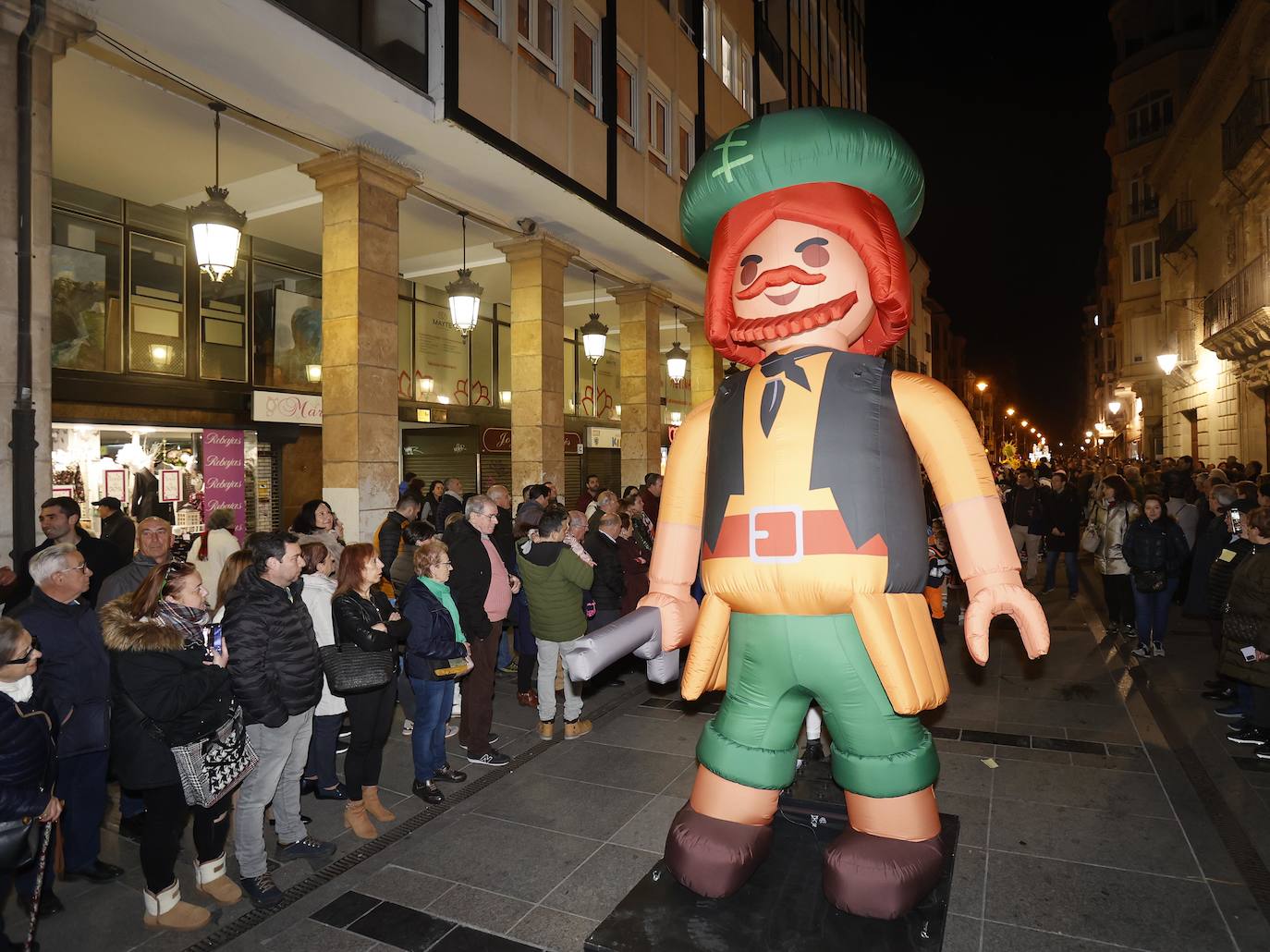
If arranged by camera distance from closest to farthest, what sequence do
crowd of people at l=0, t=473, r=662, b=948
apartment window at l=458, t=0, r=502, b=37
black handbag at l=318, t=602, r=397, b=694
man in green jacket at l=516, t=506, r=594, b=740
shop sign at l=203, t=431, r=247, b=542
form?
crowd of people at l=0, t=473, r=662, b=948 < black handbag at l=318, t=602, r=397, b=694 < man in green jacket at l=516, t=506, r=594, b=740 < apartment window at l=458, t=0, r=502, b=37 < shop sign at l=203, t=431, r=247, b=542

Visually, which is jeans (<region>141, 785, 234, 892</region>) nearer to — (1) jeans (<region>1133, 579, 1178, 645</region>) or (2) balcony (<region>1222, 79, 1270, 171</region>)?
(1) jeans (<region>1133, 579, 1178, 645</region>)

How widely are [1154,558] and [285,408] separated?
11.6 meters

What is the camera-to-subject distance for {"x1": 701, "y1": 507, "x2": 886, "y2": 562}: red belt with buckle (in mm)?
2834

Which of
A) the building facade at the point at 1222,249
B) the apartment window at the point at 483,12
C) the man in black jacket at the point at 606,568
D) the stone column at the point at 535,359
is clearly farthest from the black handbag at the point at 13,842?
the building facade at the point at 1222,249

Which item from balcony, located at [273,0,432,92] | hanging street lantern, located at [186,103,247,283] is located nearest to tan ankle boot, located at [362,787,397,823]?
hanging street lantern, located at [186,103,247,283]

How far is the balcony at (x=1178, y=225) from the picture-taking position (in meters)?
20.7

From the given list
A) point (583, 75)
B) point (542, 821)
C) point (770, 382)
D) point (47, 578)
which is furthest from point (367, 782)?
point (583, 75)

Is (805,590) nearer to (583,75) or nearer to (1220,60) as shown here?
(583,75)

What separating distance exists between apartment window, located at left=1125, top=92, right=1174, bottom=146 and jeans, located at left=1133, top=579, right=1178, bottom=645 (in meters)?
26.6

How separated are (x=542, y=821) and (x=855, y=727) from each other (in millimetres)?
2310

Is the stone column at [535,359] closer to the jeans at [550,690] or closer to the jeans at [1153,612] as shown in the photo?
the jeans at [550,690]

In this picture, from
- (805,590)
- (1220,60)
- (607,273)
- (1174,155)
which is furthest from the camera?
(1174,155)

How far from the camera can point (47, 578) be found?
3.68 meters

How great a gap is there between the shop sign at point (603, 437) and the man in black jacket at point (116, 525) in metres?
12.3
